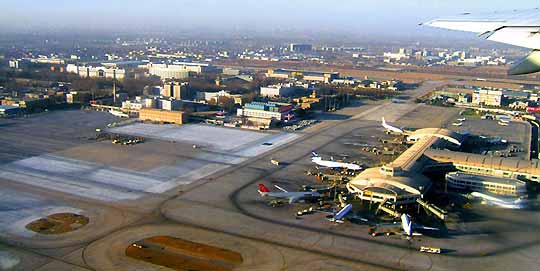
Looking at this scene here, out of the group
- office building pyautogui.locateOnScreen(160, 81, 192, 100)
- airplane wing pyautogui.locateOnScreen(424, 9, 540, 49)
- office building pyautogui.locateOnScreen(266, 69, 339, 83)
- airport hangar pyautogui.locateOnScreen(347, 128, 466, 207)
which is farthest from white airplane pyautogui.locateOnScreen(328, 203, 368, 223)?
office building pyautogui.locateOnScreen(266, 69, 339, 83)

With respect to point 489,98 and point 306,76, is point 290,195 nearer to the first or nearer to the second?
point 489,98

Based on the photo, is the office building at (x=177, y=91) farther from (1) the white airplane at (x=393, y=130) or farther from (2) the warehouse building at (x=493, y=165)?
(2) the warehouse building at (x=493, y=165)

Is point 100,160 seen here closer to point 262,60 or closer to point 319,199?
point 319,199

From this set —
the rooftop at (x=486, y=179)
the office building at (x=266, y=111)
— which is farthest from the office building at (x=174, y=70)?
the rooftop at (x=486, y=179)

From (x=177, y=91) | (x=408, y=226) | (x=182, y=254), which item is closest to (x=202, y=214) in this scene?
(x=182, y=254)

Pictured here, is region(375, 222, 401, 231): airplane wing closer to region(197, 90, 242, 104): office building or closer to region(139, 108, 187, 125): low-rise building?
region(139, 108, 187, 125): low-rise building
